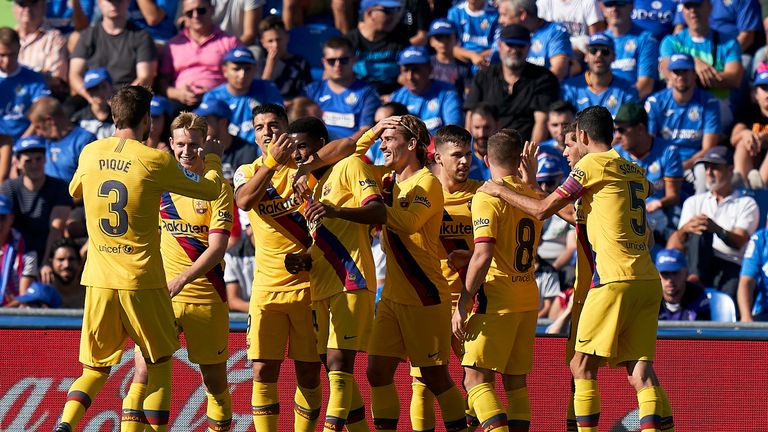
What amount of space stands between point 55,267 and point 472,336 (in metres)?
5.27

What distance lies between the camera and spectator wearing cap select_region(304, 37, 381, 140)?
48.3 feet

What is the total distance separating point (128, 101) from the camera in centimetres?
903

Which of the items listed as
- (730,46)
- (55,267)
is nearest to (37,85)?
(55,267)

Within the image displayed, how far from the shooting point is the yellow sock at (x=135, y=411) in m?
9.28

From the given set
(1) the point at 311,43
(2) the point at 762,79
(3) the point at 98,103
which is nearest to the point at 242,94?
(3) the point at 98,103

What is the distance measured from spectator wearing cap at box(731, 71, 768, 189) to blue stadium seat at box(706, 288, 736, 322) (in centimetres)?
219

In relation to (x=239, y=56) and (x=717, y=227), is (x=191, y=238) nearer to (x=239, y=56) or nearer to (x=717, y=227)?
(x=239, y=56)

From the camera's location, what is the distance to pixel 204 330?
9719 mm

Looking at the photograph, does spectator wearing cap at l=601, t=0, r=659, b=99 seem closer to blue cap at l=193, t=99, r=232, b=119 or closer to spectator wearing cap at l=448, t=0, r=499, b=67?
spectator wearing cap at l=448, t=0, r=499, b=67

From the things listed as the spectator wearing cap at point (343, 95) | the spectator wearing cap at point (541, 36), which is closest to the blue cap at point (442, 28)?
the spectator wearing cap at point (541, 36)

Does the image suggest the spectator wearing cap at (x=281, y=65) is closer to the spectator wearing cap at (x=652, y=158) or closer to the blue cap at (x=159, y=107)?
the blue cap at (x=159, y=107)

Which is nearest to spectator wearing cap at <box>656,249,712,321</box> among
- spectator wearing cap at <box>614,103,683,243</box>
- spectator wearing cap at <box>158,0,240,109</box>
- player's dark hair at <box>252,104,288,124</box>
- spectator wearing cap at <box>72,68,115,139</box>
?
spectator wearing cap at <box>614,103,683,243</box>

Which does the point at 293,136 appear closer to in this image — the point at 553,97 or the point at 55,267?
the point at 55,267

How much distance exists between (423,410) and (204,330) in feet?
5.73
